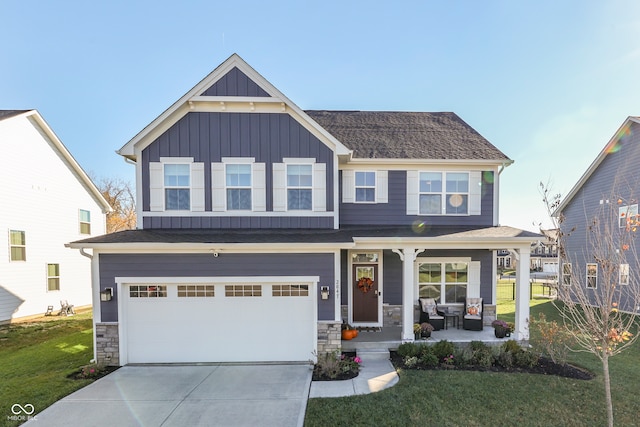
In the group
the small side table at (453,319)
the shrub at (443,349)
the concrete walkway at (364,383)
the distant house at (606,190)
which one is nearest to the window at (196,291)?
the concrete walkway at (364,383)

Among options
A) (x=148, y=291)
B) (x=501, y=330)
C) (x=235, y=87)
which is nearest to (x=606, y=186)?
(x=501, y=330)

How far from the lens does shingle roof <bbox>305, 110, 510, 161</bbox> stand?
31.4ft

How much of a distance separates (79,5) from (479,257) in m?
15.8

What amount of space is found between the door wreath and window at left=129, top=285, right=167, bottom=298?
5.64 meters

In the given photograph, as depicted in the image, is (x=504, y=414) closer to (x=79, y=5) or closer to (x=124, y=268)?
(x=124, y=268)

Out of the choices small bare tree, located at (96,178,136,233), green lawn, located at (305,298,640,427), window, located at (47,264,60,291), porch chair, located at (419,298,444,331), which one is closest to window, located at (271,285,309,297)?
green lawn, located at (305,298,640,427)

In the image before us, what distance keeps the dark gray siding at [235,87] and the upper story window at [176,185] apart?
6.74 feet

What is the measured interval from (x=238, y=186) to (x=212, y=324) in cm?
374

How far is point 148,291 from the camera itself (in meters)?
7.45

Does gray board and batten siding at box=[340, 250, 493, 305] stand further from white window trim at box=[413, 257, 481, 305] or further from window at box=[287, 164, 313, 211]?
window at box=[287, 164, 313, 211]

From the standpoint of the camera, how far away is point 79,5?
9.83 metres

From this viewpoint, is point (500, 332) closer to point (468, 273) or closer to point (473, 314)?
point (473, 314)

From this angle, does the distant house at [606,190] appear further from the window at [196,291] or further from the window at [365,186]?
the window at [196,291]

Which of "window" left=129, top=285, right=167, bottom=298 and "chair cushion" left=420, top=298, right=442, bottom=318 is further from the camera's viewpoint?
"chair cushion" left=420, top=298, right=442, bottom=318
